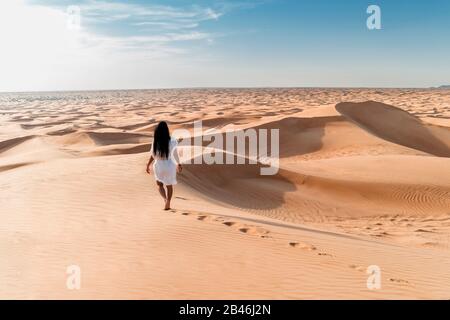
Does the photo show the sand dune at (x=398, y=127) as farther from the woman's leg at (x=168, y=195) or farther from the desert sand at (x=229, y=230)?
the woman's leg at (x=168, y=195)

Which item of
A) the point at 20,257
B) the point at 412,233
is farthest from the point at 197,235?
the point at 412,233

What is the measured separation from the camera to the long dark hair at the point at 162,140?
6859 millimetres

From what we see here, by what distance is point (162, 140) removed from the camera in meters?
6.92

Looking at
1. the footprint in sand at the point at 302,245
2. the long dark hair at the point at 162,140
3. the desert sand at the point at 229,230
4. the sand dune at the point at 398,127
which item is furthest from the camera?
the sand dune at the point at 398,127

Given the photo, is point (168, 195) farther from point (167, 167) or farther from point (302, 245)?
point (302, 245)

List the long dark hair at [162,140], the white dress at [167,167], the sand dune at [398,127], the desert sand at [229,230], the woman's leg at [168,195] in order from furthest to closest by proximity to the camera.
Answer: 1. the sand dune at [398,127]
2. the woman's leg at [168,195]
3. the white dress at [167,167]
4. the long dark hair at [162,140]
5. the desert sand at [229,230]

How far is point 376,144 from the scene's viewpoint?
2036cm

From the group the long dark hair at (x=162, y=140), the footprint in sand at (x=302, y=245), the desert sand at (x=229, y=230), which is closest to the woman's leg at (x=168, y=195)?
the desert sand at (x=229, y=230)

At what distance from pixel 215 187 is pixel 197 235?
532cm

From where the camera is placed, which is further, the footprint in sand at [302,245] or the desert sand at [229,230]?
the footprint in sand at [302,245]

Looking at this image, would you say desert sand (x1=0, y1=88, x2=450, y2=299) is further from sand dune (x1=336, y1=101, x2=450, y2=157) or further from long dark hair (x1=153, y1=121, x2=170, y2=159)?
sand dune (x1=336, y1=101, x2=450, y2=157)

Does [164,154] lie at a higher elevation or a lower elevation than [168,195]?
higher

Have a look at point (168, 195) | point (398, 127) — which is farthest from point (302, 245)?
A: point (398, 127)
